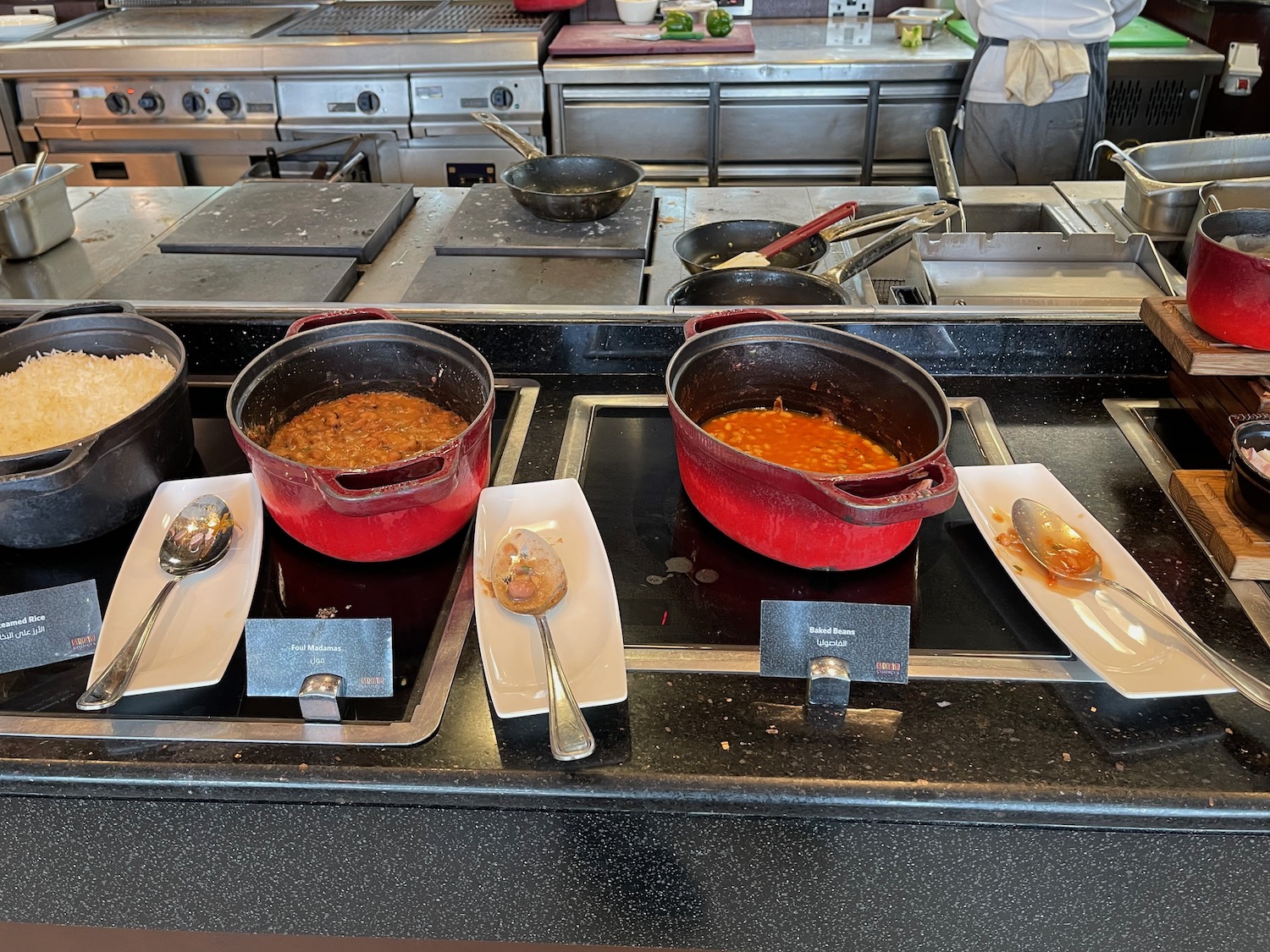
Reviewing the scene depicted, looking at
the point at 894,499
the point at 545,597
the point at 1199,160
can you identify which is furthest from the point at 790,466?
the point at 1199,160

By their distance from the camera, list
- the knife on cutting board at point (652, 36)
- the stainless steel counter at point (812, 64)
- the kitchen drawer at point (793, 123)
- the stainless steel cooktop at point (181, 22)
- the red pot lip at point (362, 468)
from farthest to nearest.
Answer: the stainless steel cooktop at point (181, 22), the knife on cutting board at point (652, 36), the kitchen drawer at point (793, 123), the stainless steel counter at point (812, 64), the red pot lip at point (362, 468)

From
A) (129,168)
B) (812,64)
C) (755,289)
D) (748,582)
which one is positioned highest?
(812,64)

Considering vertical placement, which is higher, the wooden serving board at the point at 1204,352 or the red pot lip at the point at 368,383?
the wooden serving board at the point at 1204,352

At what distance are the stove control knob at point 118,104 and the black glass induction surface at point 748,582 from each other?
3039 mm

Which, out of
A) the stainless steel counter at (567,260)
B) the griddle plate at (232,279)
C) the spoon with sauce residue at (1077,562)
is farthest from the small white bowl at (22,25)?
the spoon with sauce residue at (1077,562)

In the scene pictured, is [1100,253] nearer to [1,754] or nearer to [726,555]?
[726,555]

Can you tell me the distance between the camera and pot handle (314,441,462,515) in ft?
2.63

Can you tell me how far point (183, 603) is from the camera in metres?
0.88

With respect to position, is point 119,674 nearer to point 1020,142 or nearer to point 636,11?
point 1020,142

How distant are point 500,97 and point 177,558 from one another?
8.57ft

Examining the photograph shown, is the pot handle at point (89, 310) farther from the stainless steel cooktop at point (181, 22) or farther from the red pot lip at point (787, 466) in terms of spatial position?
the stainless steel cooktop at point (181, 22)

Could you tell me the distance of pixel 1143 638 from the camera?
0.81 meters

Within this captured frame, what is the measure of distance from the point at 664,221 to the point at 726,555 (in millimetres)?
1194

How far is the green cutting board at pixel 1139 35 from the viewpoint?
3037 mm
